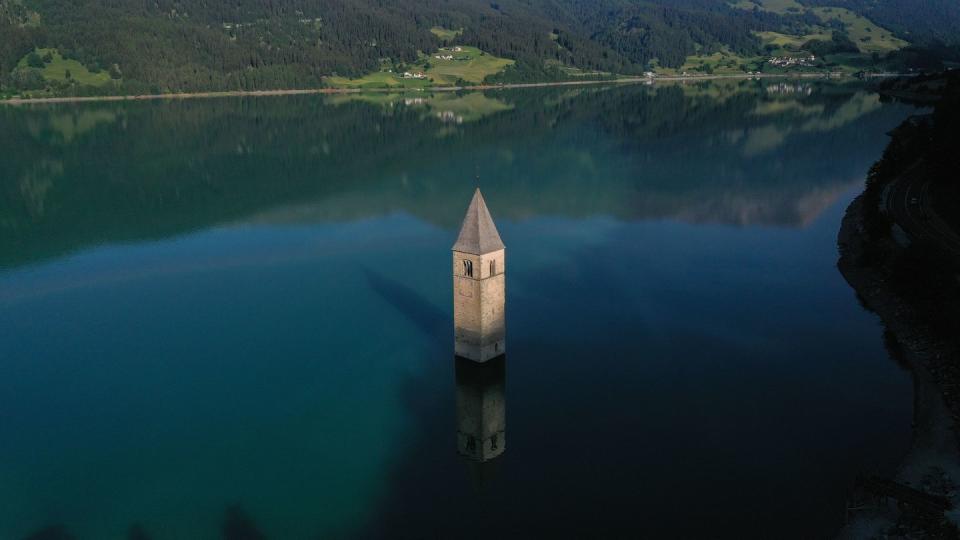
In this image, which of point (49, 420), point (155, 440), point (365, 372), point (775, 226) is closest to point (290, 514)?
point (155, 440)

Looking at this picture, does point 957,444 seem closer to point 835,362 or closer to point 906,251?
point 835,362

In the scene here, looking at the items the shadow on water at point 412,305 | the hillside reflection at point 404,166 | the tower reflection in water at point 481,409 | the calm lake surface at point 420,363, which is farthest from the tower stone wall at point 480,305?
the hillside reflection at point 404,166

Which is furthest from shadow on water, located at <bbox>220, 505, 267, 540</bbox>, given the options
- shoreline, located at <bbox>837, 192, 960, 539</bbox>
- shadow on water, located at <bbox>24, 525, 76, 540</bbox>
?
shoreline, located at <bbox>837, 192, 960, 539</bbox>

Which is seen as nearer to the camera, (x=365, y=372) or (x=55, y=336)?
(x=365, y=372)

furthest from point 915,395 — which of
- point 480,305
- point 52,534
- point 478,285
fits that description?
point 52,534

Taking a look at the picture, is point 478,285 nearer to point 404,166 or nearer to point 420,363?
point 420,363

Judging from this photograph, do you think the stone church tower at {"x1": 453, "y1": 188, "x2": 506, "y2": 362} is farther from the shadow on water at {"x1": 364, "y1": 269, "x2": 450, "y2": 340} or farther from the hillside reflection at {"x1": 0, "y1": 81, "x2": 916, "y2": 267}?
the hillside reflection at {"x1": 0, "y1": 81, "x2": 916, "y2": 267}
